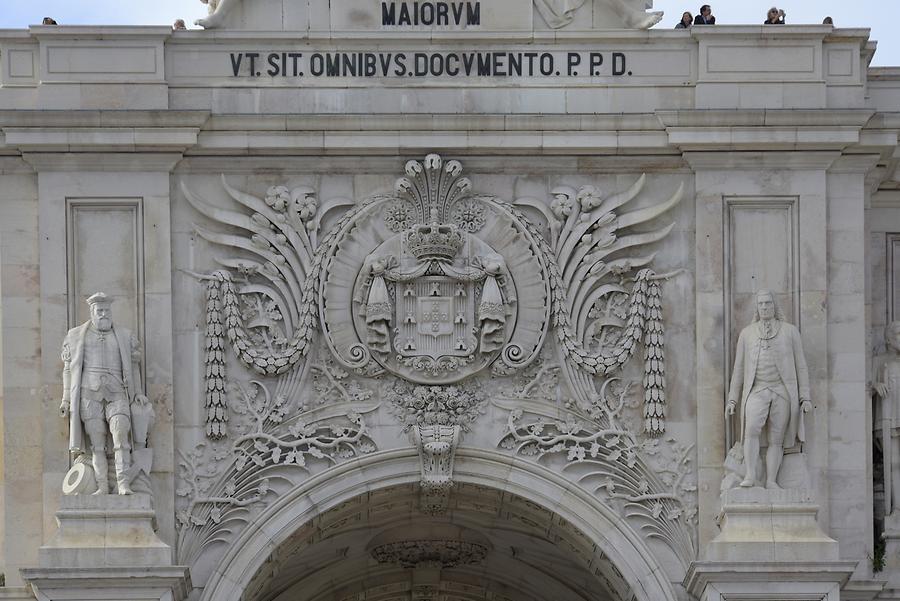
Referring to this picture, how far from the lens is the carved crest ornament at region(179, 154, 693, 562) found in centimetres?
4253

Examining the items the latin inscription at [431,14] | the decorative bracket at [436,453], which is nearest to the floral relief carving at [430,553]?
the decorative bracket at [436,453]

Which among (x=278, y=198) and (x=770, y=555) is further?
(x=278, y=198)

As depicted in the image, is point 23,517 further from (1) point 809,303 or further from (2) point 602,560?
(1) point 809,303

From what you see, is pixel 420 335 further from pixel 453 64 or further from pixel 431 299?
pixel 453 64

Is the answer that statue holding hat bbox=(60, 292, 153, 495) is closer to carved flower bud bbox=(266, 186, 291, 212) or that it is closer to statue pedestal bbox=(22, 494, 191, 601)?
statue pedestal bbox=(22, 494, 191, 601)

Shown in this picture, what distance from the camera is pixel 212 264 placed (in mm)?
42938

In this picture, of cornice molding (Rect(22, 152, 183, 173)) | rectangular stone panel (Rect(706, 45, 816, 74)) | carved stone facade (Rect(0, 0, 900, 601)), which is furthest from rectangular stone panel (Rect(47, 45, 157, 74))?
rectangular stone panel (Rect(706, 45, 816, 74))

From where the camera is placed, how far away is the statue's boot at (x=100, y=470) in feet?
137

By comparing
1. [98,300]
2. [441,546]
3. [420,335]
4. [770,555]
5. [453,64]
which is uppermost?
[453,64]

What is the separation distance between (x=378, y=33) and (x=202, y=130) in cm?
259

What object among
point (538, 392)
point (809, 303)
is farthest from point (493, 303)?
point (809, 303)

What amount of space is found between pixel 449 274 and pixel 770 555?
5.38 m

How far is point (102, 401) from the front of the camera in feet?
137

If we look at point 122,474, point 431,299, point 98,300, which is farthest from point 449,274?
point 122,474
